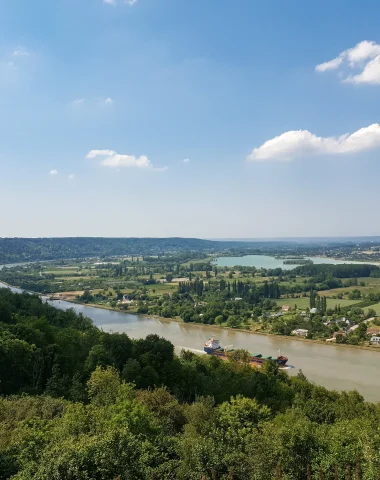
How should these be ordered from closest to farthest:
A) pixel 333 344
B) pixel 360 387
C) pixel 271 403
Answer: pixel 271 403 → pixel 360 387 → pixel 333 344

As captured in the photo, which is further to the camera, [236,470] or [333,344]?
[333,344]

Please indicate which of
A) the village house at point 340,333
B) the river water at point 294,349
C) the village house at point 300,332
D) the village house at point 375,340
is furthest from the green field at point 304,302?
the village house at point 375,340

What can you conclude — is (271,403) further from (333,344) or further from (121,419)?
(333,344)

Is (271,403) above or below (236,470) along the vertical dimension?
below

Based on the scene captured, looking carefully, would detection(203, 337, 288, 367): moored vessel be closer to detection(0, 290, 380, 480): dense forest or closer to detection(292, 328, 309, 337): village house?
detection(0, 290, 380, 480): dense forest

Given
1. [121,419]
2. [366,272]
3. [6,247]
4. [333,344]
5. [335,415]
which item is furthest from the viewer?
[6,247]

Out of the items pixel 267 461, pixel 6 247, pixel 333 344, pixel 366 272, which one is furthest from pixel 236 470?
pixel 6 247
